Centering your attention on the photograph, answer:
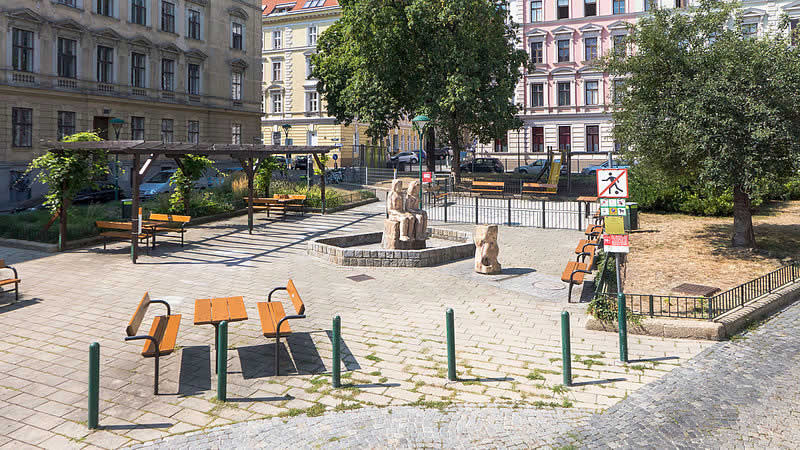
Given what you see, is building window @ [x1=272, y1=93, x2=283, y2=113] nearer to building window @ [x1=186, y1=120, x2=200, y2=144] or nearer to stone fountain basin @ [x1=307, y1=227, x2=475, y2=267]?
building window @ [x1=186, y1=120, x2=200, y2=144]

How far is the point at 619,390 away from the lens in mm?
7020

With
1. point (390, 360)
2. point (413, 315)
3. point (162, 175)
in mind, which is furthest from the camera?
point (162, 175)

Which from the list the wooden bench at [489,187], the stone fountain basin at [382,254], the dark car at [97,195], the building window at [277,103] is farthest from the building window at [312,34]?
the stone fountain basin at [382,254]

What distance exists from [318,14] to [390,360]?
185 ft

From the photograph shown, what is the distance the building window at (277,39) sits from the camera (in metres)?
61.6

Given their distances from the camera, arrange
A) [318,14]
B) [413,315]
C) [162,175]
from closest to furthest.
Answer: [413,315] → [162,175] → [318,14]

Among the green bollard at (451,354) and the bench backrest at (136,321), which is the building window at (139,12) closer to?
the bench backrest at (136,321)

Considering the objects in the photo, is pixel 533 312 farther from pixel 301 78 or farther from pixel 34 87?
pixel 301 78

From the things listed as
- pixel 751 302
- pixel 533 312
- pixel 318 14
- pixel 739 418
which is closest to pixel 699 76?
pixel 751 302

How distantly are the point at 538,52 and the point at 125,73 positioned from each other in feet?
108

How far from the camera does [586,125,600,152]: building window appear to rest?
5059cm

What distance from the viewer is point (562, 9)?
5091 centimetres

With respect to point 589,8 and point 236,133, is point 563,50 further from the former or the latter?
point 236,133

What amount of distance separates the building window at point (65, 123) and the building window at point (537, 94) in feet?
117
